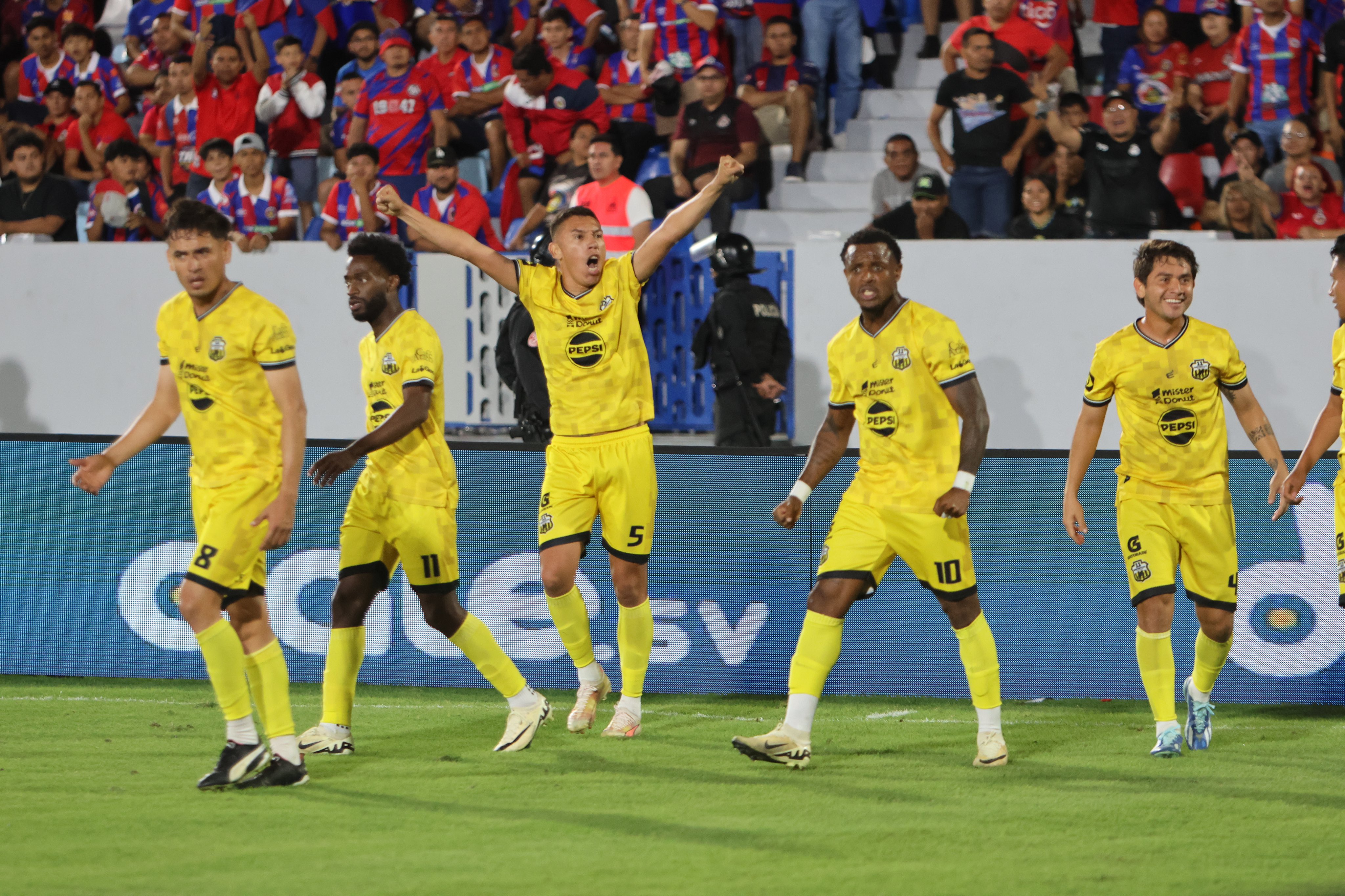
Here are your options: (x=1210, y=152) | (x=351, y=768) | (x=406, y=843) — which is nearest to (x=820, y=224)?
(x=1210, y=152)

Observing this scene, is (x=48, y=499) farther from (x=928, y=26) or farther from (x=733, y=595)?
(x=928, y=26)

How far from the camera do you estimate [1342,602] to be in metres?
6.69

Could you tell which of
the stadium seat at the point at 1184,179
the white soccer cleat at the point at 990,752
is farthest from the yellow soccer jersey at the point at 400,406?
the stadium seat at the point at 1184,179

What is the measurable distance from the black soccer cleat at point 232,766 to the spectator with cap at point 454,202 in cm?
767

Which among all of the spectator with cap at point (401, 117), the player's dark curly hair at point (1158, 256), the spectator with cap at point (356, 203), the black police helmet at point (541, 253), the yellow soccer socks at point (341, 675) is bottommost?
the yellow soccer socks at point (341, 675)

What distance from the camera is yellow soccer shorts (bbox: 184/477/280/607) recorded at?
19.0ft

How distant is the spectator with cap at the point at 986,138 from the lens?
1290cm

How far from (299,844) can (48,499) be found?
4.40 metres

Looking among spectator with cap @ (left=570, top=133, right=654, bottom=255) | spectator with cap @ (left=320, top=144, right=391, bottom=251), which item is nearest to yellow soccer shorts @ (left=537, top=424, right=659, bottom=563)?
→ spectator with cap @ (left=570, top=133, right=654, bottom=255)

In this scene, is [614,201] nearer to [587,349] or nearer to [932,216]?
[932,216]

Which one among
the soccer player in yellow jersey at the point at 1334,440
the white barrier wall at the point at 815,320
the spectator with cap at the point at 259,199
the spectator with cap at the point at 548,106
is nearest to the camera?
the soccer player in yellow jersey at the point at 1334,440

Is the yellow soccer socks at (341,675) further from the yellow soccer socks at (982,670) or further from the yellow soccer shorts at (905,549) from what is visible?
the yellow soccer socks at (982,670)

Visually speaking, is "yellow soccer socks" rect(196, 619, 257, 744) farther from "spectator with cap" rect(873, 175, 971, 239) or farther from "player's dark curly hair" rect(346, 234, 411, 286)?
"spectator with cap" rect(873, 175, 971, 239)

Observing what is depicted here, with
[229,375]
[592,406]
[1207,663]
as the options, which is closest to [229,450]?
[229,375]
